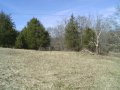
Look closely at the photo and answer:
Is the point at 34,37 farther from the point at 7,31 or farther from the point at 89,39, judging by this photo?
the point at 89,39

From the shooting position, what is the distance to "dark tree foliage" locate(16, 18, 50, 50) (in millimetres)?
36688

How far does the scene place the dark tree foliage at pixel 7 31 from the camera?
33.4m

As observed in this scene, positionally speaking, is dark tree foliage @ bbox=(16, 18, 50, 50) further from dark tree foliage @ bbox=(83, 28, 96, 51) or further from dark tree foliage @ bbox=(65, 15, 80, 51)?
dark tree foliage @ bbox=(83, 28, 96, 51)

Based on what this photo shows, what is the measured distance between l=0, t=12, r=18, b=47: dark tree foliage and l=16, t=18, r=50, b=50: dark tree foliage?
1.56 metres

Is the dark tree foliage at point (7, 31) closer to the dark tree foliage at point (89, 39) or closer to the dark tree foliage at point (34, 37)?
the dark tree foliage at point (34, 37)

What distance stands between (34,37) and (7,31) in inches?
204

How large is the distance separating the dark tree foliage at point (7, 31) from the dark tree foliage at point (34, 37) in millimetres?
1557

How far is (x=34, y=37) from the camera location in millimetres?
37062

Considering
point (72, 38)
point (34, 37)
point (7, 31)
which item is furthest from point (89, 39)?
point (7, 31)

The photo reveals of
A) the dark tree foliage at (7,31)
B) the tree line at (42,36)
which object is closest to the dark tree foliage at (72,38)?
the tree line at (42,36)

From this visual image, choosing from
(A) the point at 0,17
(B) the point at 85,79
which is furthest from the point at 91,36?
(B) the point at 85,79

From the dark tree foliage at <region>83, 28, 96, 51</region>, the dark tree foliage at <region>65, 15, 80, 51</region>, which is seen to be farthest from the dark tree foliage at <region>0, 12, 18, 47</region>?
the dark tree foliage at <region>83, 28, 96, 51</region>

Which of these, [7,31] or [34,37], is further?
[34,37]

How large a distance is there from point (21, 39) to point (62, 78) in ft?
79.8
